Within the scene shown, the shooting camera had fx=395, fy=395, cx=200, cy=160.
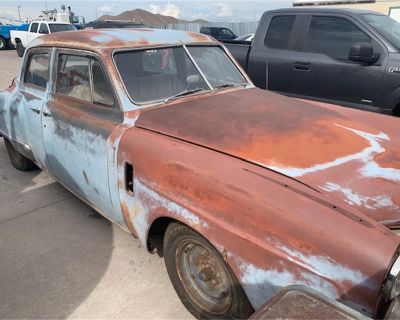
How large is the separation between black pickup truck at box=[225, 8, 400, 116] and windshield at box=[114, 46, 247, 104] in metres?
2.04

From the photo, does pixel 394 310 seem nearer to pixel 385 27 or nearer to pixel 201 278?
pixel 201 278

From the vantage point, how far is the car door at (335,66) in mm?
4850

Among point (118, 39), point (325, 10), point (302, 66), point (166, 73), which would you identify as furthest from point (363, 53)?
point (118, 39)

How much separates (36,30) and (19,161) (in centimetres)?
1581

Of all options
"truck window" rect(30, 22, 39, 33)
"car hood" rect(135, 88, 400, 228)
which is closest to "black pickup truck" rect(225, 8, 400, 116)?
"car hood" rect(135, 88, 400, 228)

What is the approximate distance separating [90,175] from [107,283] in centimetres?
84

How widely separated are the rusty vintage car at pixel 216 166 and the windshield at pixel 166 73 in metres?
0.01

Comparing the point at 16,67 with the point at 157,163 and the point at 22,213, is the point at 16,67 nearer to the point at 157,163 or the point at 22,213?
the point at 22,213

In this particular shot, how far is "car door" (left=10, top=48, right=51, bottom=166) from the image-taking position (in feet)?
12.5

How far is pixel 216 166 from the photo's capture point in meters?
2.23

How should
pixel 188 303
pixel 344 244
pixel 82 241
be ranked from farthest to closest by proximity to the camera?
1. pixel 82 241
2. pixel 188 303
3. pixel 344 244

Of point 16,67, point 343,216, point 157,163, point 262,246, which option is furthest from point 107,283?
point 16,67

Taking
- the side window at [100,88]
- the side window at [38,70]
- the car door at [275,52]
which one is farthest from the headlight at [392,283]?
the car door at [275,52]

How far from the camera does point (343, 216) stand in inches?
71.4
